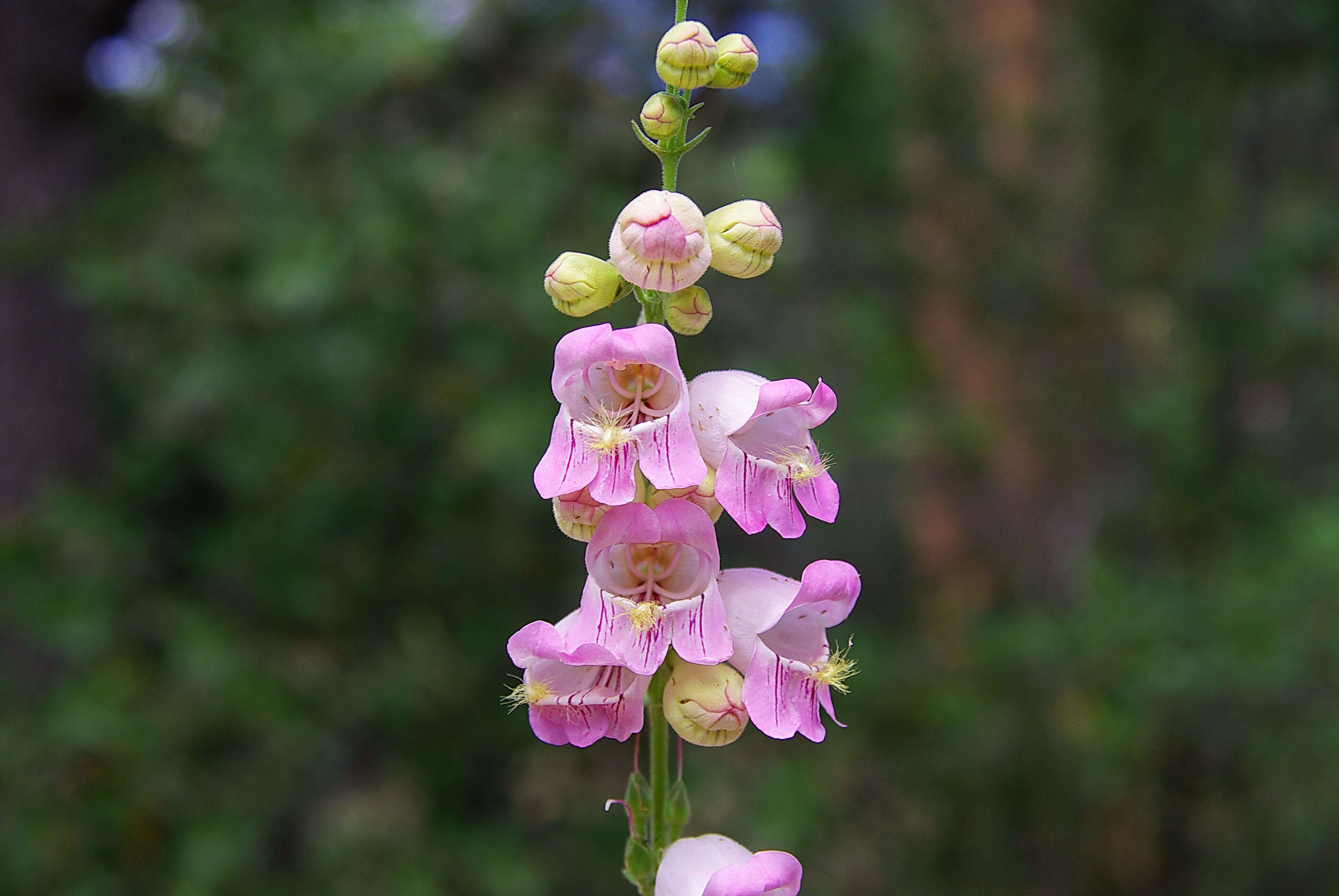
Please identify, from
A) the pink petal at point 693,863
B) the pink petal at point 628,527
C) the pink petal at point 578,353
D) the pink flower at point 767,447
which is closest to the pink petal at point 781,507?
the pink flower at point 767,447

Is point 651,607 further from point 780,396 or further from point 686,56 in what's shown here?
point 686,56

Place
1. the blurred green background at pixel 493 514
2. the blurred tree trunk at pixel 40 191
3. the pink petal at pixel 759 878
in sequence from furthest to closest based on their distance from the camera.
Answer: the blurred tree trunk at pixel 40 191
the blurred green background at pixel 493 514
the pink petal at pixel 759 878

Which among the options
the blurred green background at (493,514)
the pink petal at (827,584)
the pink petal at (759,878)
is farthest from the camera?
the blurred green background at (493,514)

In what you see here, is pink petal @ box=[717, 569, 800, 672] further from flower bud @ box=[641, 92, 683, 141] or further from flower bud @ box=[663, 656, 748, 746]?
flower bud @ box=[641, 92, 683, 141]

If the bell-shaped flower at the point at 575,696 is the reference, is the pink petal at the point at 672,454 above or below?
above

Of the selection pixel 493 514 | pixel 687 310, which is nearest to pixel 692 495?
pixel 687 310

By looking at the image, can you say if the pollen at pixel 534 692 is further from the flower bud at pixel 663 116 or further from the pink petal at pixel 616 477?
the flower bud at pixel 663 116

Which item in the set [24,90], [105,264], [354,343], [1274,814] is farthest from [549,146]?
[1274,814]

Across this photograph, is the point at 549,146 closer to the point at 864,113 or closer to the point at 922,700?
the point at 864,113
